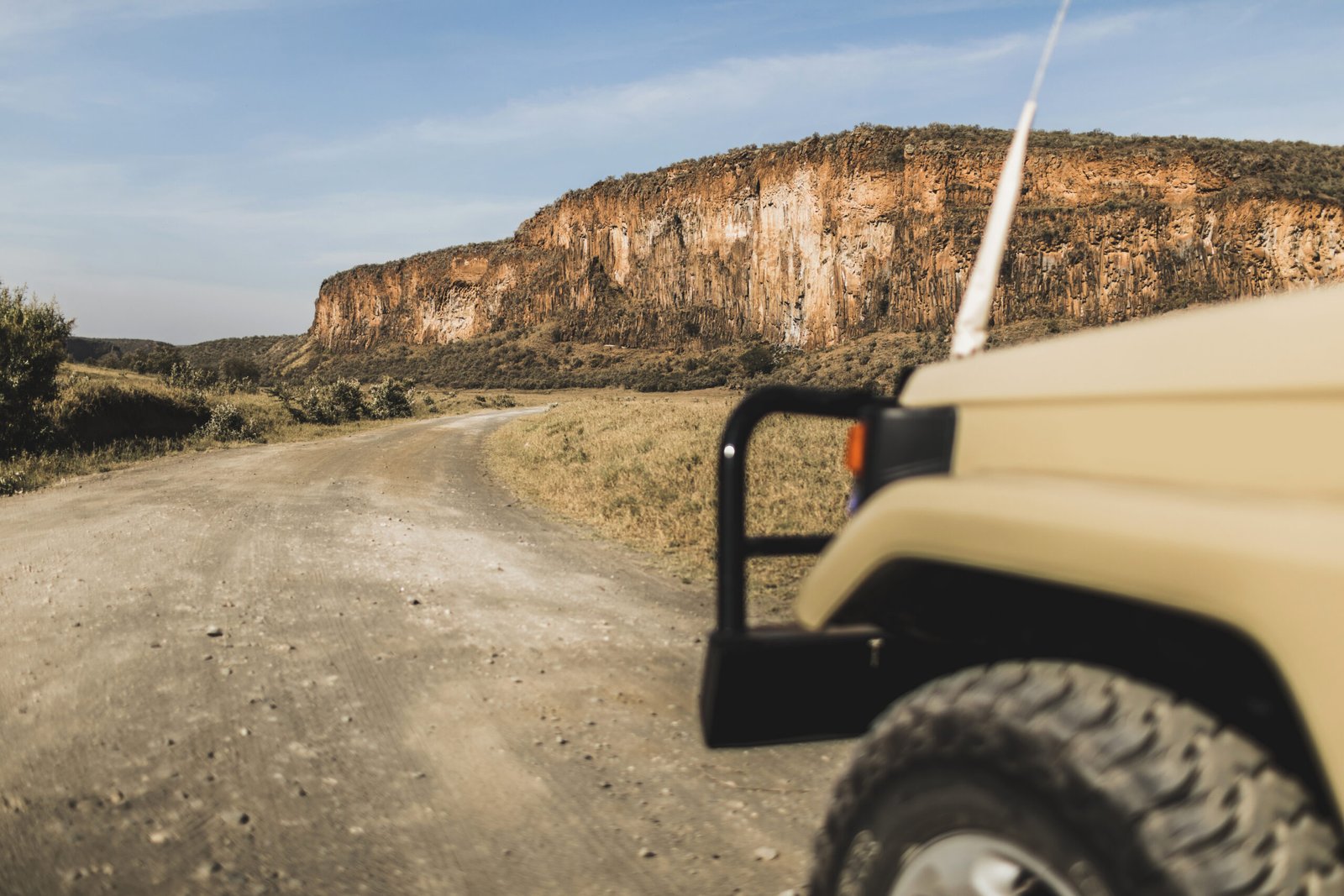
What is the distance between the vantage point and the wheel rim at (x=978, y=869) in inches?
58.3

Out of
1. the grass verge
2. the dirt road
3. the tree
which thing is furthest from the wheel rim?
the tree

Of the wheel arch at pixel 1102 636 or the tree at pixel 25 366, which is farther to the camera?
the tree at pixel 25 366

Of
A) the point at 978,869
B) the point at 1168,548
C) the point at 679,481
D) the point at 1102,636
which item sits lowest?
the point at 679,481

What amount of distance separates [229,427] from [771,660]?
2357 cm

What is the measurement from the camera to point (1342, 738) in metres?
1.16

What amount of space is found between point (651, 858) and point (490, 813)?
0.71 m

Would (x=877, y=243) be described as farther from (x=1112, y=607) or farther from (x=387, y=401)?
(x=1112, y=607)

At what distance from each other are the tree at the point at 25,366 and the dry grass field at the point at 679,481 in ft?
29.6

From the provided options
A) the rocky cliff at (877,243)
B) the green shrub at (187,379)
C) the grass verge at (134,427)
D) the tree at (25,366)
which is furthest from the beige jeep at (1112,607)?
the rocky cliff at (877,243)

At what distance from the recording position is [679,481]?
11.7 meters

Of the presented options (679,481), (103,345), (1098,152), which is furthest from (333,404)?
(103,345)

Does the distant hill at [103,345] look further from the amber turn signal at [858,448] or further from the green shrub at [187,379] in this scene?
the amber turn signal at [858,448]

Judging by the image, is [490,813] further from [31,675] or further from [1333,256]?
[1333,256]

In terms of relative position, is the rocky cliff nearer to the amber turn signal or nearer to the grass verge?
the grass verge
